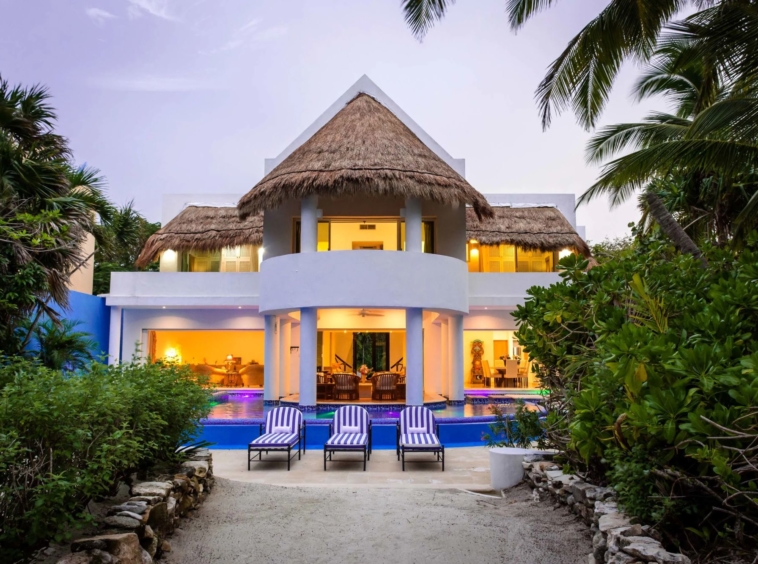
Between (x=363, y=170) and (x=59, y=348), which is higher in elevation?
(x=363, y=170)

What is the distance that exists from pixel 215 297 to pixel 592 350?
553 inches

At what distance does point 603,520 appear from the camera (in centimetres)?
438

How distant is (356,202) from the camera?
15.6 m

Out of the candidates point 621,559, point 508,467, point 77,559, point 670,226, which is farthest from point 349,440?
point 621,559

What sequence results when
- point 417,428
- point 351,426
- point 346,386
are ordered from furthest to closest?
point 346,386
point 351,426
point 417,428

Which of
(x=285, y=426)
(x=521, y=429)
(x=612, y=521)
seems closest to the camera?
(x=612, y=521)

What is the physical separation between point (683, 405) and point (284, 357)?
14473 millimetres

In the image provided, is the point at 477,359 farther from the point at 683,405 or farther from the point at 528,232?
the point at 683,405

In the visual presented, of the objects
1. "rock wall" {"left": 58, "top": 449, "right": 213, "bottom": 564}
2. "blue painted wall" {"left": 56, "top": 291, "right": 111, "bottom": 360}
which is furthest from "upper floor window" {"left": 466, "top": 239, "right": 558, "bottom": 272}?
"rock wall" {"left": 58, "top": 449, "right": 213, "bottom": 564}

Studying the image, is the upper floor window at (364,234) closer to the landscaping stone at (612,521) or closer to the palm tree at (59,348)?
the palm tree at (59,348)

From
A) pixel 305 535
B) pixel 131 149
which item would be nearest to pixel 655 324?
pixel 305 535

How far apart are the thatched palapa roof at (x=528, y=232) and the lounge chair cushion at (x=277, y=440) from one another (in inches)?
451

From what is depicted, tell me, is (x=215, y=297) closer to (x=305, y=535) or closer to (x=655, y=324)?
(x=305, y=535)

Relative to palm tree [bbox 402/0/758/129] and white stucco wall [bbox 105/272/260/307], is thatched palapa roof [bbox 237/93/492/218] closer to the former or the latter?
white stucco wall [bbox 105/272/260/307]
